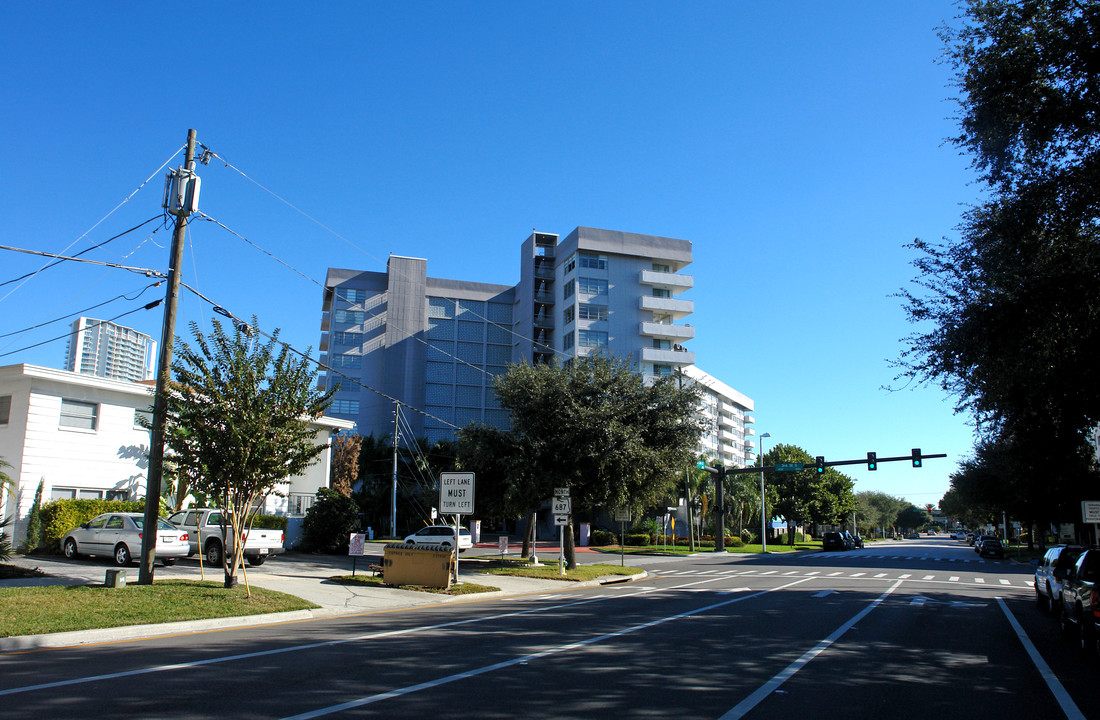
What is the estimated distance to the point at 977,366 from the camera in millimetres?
17062

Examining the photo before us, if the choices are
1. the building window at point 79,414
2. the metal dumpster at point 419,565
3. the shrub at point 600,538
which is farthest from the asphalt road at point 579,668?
the shrub at point 600,538

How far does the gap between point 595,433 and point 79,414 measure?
1758 centimetres

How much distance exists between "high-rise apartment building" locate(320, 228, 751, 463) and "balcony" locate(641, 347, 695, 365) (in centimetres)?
12

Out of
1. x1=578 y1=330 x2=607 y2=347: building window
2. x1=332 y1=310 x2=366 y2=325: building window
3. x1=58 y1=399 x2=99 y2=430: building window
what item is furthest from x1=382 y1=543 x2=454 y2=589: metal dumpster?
x1=332 y1=310 x2=366 y2=325: building window

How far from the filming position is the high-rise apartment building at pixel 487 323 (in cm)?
7638

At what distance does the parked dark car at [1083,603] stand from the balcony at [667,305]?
6350 cm

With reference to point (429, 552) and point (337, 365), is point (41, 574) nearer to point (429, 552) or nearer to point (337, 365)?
point (429, 552)

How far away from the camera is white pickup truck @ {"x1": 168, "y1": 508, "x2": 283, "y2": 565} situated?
22672 millimetres

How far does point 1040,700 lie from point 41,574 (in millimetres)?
20118

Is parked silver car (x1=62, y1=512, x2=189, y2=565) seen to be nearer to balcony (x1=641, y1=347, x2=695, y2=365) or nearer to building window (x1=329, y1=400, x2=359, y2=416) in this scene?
balcony (x1=641, y1=347, x2=695, y2=365)

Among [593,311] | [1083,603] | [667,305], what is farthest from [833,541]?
[1083,603]

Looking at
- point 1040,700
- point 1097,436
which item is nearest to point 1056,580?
point 1040,700

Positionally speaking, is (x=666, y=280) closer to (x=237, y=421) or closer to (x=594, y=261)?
(x=594, y=261)

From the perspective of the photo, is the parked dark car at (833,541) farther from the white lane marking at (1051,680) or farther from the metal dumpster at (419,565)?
the white lane marking at (1051,680)
